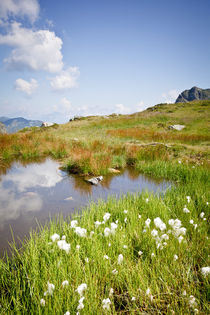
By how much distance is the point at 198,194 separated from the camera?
A: 12.5ft

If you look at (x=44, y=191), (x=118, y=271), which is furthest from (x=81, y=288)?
(x=44, y=191)

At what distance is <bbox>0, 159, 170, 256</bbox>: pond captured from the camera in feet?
12.2

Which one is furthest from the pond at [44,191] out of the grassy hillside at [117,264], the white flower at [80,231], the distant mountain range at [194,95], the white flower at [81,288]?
the distant mountain range at [194,95]

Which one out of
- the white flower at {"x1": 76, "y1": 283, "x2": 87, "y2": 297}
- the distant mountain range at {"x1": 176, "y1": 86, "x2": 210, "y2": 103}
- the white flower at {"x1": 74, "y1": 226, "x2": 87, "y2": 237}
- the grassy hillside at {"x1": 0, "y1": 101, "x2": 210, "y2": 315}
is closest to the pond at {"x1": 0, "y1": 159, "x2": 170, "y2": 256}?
the grassy hillside at {"x1": 0, "y1": 101, "x2": 210, "y2": 315}

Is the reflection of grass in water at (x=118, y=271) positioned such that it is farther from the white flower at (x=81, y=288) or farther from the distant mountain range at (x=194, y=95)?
the distant mountain range at (x=194, y=95)

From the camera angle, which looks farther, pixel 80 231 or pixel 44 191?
pixel 44 191

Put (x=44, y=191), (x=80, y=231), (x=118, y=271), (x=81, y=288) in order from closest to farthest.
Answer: (x=81, y=288) < (x=118, y=271) < (x=80, y=231) < (x=44, y=191)

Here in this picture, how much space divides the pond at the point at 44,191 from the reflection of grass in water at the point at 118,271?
831 millimetres

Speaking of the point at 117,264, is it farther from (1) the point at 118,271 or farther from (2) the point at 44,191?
(2) the point at 44,191

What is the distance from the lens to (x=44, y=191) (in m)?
5.53

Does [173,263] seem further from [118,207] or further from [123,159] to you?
[123,159]

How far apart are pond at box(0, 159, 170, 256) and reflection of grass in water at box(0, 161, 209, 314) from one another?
83 centimetres

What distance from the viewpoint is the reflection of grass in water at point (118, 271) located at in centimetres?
154

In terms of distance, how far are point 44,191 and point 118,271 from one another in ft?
13.7
